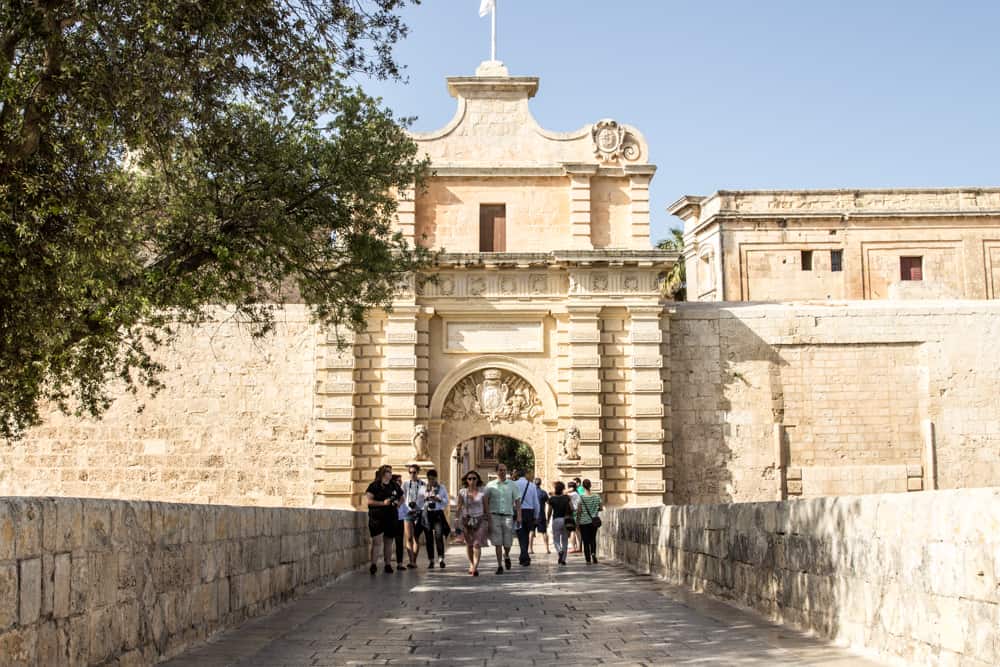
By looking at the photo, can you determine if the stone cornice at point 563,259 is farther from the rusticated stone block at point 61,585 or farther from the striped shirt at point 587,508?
the rusticated stone block at point 61,585

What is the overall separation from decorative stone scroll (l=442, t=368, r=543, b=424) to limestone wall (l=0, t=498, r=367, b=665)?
562 inches

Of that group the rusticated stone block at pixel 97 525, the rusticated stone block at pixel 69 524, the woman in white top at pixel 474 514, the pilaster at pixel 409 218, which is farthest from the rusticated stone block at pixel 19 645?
the pilaster at pixel 409 218

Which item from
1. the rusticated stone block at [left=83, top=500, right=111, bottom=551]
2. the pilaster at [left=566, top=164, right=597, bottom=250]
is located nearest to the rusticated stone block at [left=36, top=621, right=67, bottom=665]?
the rusticated stone block at [left=83, top=500, right=111, bottom=551]

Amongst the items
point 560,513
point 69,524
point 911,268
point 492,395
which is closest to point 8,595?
point 69,524

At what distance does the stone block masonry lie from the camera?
4957mm

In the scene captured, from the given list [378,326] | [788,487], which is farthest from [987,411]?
[378,326]

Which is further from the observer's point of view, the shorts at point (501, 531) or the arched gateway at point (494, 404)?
the arched gateway at point (494, 404)

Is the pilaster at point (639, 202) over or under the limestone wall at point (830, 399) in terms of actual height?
→ over

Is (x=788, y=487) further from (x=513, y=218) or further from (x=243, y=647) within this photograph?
(x=243, y=647)

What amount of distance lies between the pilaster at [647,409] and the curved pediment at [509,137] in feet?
12.0

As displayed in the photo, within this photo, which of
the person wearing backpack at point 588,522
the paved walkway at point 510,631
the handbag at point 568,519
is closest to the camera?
the paved walkway at point 510,631

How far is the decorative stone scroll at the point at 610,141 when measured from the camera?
2388 centimetres

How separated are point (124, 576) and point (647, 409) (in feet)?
60.1

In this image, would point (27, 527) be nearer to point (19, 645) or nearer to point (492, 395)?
point (19, 645)
